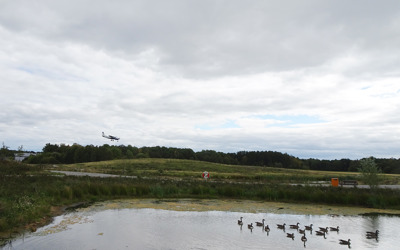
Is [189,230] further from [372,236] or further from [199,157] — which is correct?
[199,157]

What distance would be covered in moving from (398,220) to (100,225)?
1504 centimetres

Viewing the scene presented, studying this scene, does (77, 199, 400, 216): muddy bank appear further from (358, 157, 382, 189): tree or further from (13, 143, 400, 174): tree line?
(13, 143, 400, 174): tree line

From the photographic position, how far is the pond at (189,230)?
11.4m

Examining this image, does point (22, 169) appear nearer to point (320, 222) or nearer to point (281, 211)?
point (281, 211)

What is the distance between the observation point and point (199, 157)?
130 m

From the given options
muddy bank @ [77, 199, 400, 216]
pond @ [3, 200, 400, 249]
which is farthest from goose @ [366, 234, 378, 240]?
muddy bank @ [77, 199, 400, 216]

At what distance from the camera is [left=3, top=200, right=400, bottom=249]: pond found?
1141 cm

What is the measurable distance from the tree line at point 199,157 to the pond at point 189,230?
9167cm

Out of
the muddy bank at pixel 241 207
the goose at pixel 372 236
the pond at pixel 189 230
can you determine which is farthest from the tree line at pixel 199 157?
the goose at pixel 372 236

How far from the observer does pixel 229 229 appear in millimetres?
13891

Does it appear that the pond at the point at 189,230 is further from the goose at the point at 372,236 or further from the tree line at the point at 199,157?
the tree line at the point at 199,157

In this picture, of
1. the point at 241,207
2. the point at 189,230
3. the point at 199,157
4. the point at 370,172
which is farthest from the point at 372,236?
the point at 199,157

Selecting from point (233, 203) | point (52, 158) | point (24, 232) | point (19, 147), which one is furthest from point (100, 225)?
point (52, 158)

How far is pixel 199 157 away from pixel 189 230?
117 meters
